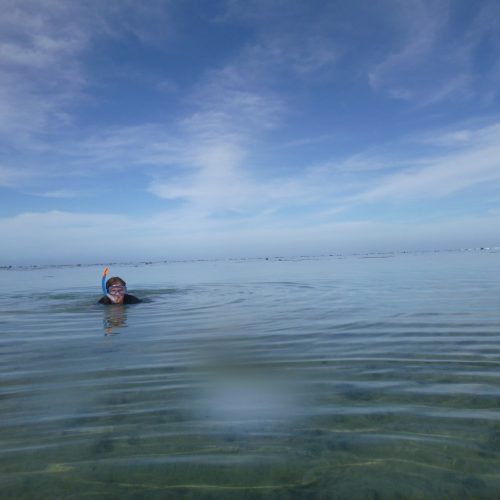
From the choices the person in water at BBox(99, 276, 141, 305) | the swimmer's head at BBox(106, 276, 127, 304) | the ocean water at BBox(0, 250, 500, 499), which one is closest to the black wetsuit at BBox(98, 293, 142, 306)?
the person in water at BBox(99, 276, 141, 305)

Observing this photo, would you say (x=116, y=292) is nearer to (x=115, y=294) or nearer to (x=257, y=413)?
(x=115, y=294)

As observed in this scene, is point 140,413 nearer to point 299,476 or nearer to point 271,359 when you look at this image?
point 299,476

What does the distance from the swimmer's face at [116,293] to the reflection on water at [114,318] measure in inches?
10.2

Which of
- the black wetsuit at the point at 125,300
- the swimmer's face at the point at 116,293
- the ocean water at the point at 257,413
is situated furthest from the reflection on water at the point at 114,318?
the ocean water at the point at 257,413

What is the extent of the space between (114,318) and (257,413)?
945 centimetres

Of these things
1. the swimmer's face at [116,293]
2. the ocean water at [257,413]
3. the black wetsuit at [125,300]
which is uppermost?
the swimmer's face at [116,293]

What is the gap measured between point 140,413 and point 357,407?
2.53 meters

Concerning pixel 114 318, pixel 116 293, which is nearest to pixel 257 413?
pixel 114 318

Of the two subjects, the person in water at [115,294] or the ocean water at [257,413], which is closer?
the ocean water at [257,413]

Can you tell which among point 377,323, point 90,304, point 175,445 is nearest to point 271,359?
point 175,445

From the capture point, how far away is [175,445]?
3758 millimetres

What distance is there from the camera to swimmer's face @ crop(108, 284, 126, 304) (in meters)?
16.3

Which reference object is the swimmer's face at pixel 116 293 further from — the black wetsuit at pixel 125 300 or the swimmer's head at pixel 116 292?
the black wetsuit at pixel 125 300

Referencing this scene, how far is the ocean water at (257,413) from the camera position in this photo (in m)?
3.17
